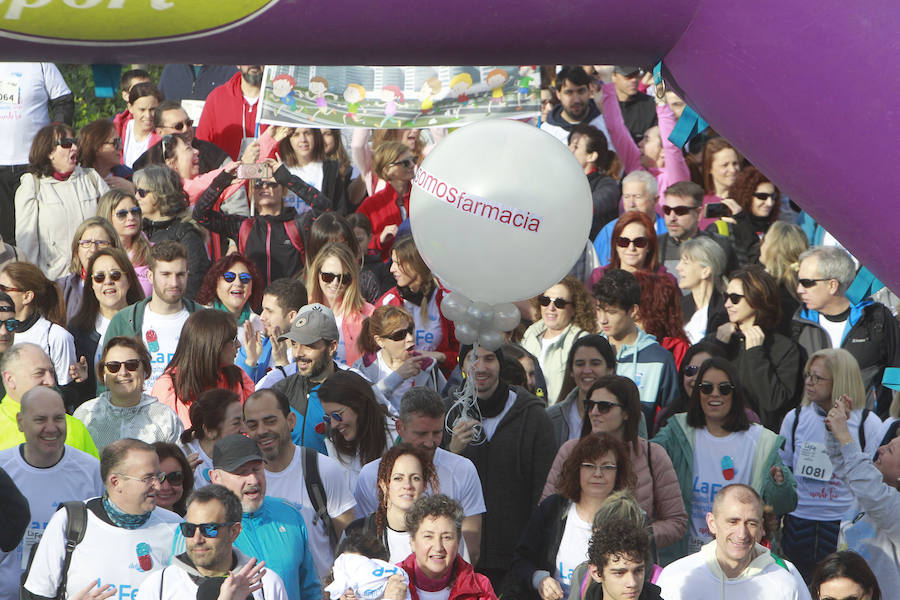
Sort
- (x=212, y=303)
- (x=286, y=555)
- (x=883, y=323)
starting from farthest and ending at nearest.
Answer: (x=212, y=303) < (x=883, y=323) < (x=286, y=555)

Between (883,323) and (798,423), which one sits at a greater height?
(883,323)

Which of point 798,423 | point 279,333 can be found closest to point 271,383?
point 279,333

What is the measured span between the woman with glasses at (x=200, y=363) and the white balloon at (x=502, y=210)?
6.74ft

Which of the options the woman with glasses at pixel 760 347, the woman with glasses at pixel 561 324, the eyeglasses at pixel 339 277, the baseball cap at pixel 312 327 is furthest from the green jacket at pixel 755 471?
the eyeglasses at pixel 339 277

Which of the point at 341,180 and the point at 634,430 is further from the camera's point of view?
the point at 341,180

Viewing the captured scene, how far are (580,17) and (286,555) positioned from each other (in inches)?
115

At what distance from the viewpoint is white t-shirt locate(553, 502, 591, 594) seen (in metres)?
6.35

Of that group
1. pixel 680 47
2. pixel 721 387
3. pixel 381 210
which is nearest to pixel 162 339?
pixel 381 210

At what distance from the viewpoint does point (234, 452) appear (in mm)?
6328

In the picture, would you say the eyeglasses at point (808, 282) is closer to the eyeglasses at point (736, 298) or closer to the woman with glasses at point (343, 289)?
the eyeglasses at point (736, 298)

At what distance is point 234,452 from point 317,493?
1.77ft

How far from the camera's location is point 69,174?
965cm

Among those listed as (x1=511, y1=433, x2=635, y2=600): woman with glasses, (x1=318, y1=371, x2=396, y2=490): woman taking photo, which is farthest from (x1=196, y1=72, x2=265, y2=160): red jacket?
(x1=511, y1=433, x2=635, y2=600): woman with glasses

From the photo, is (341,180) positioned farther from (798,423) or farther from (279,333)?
(798,423)
